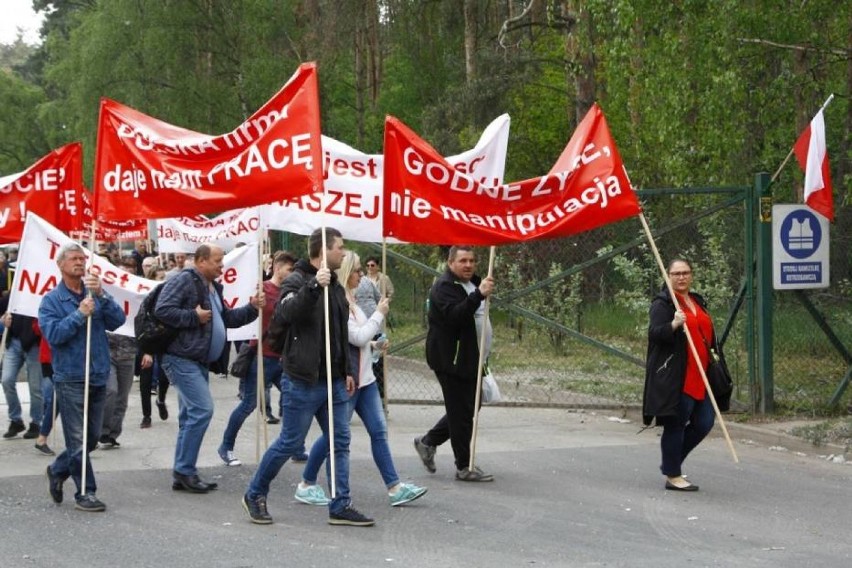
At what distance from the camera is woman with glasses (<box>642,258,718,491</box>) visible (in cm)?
908

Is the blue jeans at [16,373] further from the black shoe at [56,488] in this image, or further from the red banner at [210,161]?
the black shoe at [56,488]

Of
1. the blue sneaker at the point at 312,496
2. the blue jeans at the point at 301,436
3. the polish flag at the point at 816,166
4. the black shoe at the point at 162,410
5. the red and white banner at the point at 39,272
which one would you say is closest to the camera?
the blue jeans at the point at 301,436

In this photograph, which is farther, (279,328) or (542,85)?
(542,85)

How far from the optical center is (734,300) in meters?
12.9

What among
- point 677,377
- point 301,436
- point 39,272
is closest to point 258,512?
point 301,436

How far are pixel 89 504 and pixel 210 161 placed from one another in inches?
96.1

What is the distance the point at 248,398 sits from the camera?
1048cm

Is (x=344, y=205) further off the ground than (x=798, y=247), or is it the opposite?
(x=344, y=205)

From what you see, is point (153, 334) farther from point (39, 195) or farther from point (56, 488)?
point (39, 195)

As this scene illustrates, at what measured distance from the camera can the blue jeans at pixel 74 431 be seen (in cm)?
862

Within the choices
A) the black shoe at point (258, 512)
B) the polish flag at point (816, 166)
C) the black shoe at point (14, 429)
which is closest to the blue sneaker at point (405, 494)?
the black shoe at point (258, 512)

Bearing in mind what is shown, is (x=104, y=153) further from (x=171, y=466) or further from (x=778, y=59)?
(x=778, y=59)

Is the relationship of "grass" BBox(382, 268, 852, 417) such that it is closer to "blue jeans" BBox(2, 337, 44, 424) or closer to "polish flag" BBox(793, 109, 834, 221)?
"polish flag" BBox(793, 109, 834, 221)

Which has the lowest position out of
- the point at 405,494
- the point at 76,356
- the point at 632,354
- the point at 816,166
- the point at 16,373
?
the point at 405,494
